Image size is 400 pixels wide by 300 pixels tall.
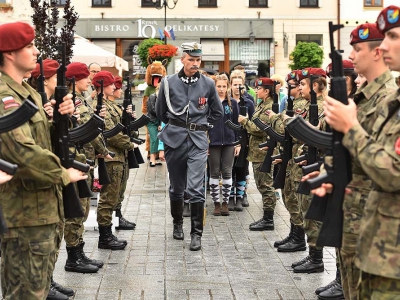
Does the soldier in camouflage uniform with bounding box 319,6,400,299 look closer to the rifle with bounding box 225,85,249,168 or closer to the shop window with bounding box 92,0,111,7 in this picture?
the rifle with bounding box 225,85,249,168

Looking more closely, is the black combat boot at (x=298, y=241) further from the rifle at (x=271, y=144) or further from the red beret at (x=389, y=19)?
the red beret at (x=389, y=19)

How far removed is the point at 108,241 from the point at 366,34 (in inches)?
184

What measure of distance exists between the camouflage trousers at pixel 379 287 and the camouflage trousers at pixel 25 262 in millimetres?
1967

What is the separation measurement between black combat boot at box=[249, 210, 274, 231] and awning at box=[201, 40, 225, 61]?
2660cm

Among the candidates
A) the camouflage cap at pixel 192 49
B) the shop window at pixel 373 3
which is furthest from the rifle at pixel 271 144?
the shop window at pixel 373 3

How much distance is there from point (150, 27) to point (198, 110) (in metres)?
27.5

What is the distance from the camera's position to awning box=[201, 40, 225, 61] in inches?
1403

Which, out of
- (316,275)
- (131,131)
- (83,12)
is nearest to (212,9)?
(83,12)

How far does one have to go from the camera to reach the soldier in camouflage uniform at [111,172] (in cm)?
826

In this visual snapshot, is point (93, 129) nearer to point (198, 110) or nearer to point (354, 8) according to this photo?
point (198, 110)

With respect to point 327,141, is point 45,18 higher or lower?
higher

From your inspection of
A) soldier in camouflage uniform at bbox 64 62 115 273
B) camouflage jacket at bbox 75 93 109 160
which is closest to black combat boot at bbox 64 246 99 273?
soldier in camouflage uniform at bbox 64 62 115 273

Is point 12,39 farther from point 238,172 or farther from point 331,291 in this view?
point 238,172

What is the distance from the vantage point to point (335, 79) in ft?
12.7
